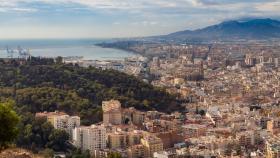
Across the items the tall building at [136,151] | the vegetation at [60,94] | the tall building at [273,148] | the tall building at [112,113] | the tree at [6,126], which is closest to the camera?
the tree at [6,126]

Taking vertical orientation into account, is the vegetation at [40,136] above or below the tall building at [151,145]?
above

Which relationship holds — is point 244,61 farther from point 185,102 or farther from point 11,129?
point 11,129

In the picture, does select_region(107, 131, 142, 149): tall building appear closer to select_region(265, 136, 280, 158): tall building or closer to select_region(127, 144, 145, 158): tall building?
select_region(127, 144, 145, 158): tall building

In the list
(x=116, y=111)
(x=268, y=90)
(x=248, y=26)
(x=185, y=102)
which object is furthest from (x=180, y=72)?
Answer: (x=248, y=26)

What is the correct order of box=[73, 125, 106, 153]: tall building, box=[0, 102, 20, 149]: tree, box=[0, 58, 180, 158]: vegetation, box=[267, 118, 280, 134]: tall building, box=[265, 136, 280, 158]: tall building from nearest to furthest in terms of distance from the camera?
box=[0, 102, 20, 149]: tree < box=[265, 136, 280, 158]: tall building < box=[0, 58, 180, 158]: vegetation < box=[73, 125, 106, 153]: tall building < box=[267, 118, 280, 134]: tall building

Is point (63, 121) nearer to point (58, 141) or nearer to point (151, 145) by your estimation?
point (58, 141)

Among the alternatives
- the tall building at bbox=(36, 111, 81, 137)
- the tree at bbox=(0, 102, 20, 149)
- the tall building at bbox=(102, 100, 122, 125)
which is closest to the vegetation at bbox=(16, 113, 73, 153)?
the tall building at bbox=(36, 111, 81, 137)

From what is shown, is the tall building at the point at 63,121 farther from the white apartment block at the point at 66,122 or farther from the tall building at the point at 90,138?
the tall building at the point at 90,138

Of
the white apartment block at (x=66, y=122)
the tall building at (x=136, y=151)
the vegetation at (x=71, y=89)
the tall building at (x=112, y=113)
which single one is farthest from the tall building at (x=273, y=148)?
the vegetation at (x=71, y=89)
